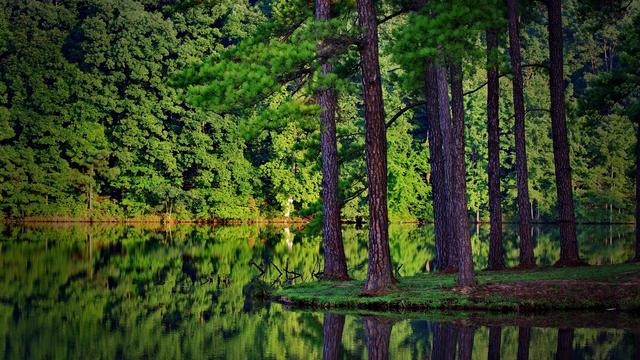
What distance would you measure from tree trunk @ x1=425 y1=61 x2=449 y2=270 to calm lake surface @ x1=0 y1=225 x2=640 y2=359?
414 centimetres

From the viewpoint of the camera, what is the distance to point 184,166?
58.9 metres

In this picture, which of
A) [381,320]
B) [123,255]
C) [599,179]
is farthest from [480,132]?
[381,320]

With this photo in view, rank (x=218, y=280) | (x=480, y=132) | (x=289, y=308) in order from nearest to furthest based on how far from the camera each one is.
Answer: (x=289, y=308), (x=218, y=280), (x=480, y=132)

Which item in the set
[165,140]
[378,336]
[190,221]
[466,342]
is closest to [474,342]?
[466,342]

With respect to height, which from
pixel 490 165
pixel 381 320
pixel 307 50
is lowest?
pixel 381 320

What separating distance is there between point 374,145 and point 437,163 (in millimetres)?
4825

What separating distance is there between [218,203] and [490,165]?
38136mm

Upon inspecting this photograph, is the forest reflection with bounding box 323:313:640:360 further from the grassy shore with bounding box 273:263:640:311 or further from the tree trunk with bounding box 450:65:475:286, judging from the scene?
the tree trunk with bounding box 450:65:475:286

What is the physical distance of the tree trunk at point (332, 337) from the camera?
1233 centimetres

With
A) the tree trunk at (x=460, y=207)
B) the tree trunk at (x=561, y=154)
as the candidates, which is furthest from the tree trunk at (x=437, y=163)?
the tree trunk at (x=460, y=207)

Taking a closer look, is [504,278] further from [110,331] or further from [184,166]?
[184,166]

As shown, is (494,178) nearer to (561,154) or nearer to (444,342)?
(561,154)

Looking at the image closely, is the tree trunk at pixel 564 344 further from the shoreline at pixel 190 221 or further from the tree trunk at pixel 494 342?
the shoreline at pixel 190 221

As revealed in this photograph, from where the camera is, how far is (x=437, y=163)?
21359 millimetres
